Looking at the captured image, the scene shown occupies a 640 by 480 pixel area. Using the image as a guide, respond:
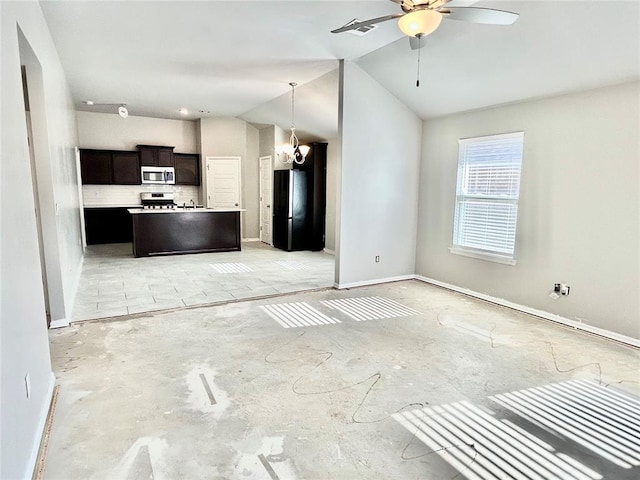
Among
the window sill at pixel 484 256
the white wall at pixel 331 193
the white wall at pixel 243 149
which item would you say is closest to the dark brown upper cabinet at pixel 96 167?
the white wall at pixel 243 149

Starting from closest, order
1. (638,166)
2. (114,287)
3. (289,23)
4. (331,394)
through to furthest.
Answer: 1. (331,394)
2. (638,166)
3. (289,23)
4. (114,287)

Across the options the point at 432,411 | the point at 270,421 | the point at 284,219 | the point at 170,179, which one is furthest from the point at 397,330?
the point at 170,179

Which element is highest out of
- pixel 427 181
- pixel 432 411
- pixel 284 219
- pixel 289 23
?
pixel 289 23

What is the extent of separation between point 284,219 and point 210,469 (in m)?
6.47

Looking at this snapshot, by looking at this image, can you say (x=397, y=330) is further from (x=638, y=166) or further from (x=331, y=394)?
(x=638, y=166)

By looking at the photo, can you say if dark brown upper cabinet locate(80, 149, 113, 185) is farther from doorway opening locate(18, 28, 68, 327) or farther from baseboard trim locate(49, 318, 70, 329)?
baseboard trim locate(49, 318, 70, 329)

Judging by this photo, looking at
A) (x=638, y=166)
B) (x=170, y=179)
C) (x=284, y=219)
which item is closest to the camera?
(x=638, y=166)

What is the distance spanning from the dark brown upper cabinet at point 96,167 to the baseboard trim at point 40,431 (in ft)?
22.5

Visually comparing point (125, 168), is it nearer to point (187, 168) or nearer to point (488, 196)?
point (187, 168)

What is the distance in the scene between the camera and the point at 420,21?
7.91ft

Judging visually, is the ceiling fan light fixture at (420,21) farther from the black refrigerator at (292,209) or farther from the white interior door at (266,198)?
the white interior door at (266,198)

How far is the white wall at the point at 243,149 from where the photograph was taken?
904 cm

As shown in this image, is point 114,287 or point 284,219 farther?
point 284,219

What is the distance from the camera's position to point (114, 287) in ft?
16.4
